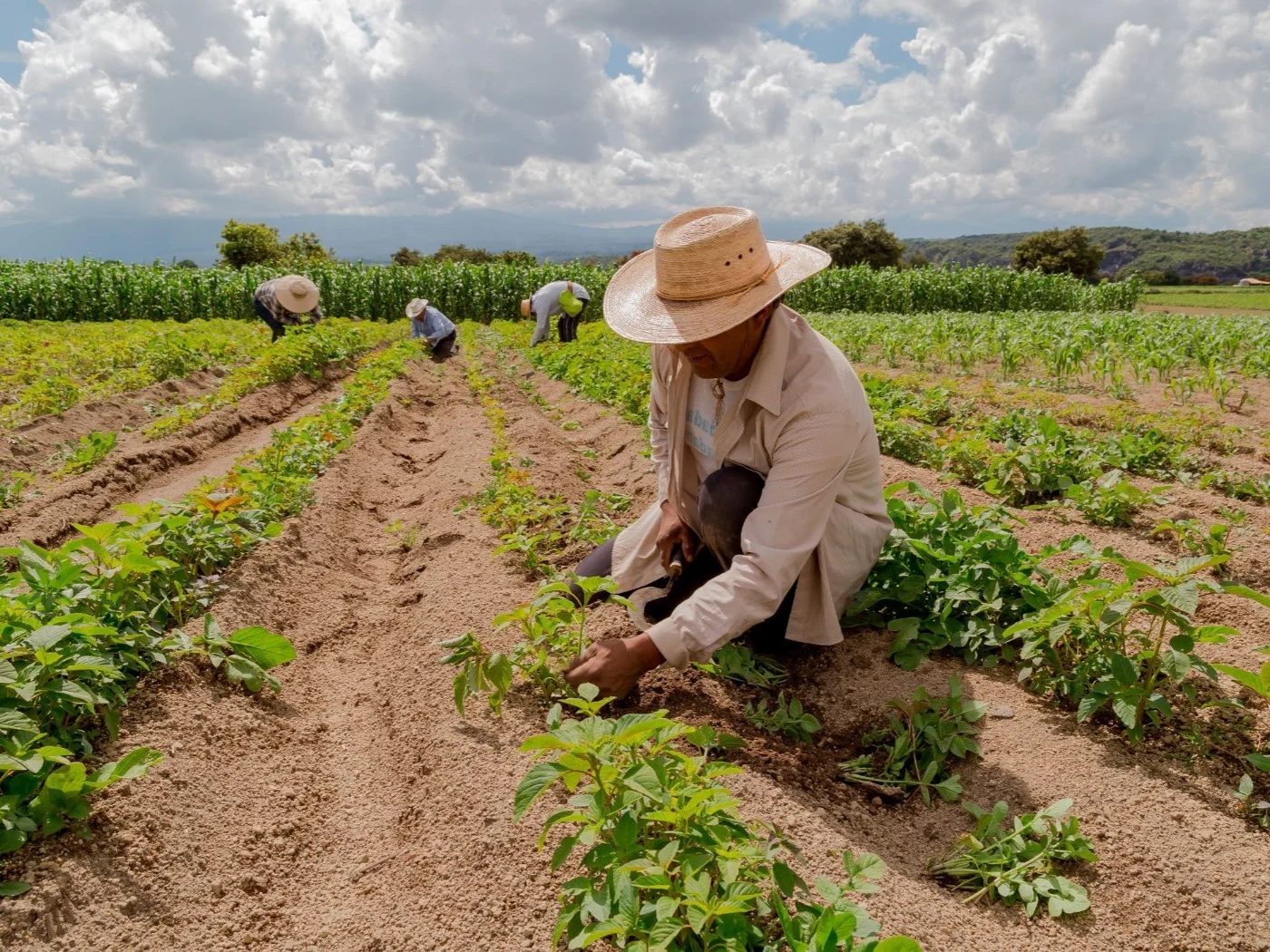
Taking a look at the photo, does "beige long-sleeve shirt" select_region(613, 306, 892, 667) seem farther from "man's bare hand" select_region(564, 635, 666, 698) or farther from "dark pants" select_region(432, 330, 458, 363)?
"dark pants" select_region(432, 330, 458, 363)

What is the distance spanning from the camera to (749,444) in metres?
2.79

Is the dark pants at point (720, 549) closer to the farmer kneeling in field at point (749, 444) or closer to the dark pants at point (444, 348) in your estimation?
the farmer kneeling in field at point (749, 444)

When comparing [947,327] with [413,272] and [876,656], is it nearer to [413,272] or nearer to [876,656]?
[876,656]

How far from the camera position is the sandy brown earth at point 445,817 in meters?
1.88

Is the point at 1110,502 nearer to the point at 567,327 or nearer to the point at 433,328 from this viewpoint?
the point at 567,327

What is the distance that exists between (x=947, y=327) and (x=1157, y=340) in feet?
9.40

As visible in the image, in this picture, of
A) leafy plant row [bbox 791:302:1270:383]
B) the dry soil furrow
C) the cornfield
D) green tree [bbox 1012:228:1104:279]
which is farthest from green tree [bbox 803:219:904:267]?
the dry soil furrow

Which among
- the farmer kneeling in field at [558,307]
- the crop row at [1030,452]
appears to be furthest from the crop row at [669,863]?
the farmer kneeling in field at [558,307]

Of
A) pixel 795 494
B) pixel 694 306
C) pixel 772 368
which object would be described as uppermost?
pixel 694 306

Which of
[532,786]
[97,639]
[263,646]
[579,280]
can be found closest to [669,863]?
[532,786]

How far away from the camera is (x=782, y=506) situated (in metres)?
2.40

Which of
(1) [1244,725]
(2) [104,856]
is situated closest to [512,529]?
(2) [104,856]

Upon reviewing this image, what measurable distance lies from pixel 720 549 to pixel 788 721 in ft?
2.00

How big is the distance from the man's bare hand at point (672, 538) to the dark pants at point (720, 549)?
0.06m
